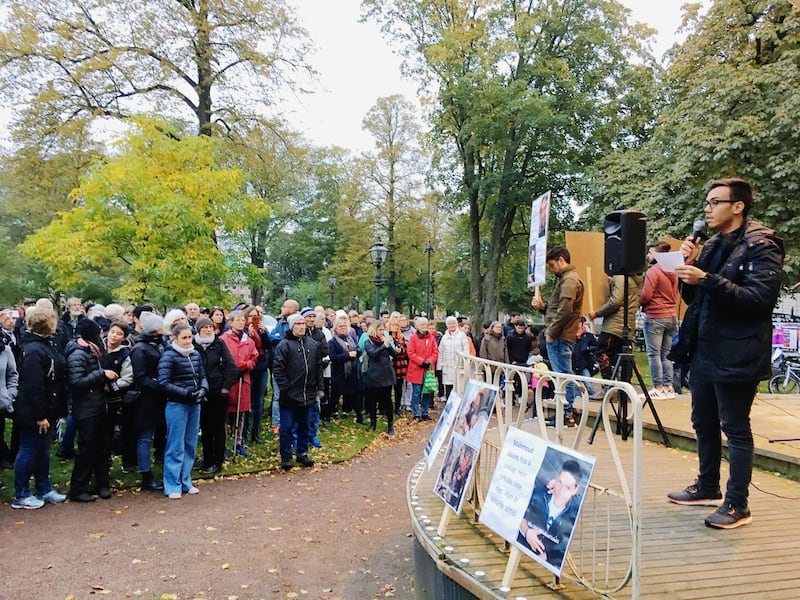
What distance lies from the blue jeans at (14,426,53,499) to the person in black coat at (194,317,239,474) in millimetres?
1834

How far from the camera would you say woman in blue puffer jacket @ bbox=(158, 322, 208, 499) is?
21.4 ft

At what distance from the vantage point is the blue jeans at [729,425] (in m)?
3.38

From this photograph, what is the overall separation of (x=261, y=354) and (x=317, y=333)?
3.38ft

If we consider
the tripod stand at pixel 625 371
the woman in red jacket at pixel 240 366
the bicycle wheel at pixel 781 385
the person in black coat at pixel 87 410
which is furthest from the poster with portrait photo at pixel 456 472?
the bicycle wheel at pixel 781 385

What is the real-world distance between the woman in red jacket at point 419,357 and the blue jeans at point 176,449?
16.5ft

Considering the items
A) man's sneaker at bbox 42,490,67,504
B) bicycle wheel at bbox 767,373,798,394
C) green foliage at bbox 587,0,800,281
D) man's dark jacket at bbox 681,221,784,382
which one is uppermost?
green foliage at bbox 587,0,800,281

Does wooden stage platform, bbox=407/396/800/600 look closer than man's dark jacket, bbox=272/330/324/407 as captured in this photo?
Yes

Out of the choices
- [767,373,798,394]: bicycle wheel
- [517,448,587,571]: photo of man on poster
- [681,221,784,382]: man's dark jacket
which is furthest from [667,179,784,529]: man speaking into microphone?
[767,373,798,394]: bicycle wheel

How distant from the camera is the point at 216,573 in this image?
464 centimetres

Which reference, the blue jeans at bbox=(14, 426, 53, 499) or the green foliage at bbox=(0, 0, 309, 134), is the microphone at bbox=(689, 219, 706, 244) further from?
the green foliage at bbox=(0, 0, 309, 134)

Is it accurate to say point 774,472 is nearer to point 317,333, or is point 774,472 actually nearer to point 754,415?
point 754,415

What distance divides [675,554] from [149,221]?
9.83 meters

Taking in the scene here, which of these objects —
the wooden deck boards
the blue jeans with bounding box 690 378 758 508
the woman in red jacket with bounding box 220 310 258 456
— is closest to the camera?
the wooden deck boards

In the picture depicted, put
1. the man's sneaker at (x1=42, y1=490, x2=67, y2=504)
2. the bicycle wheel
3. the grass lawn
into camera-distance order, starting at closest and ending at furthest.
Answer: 1. the man's sneaker at (x1=42, y1=490, x2=67, y2=504)
2. the grass lawn
3. the bicycle wheel
